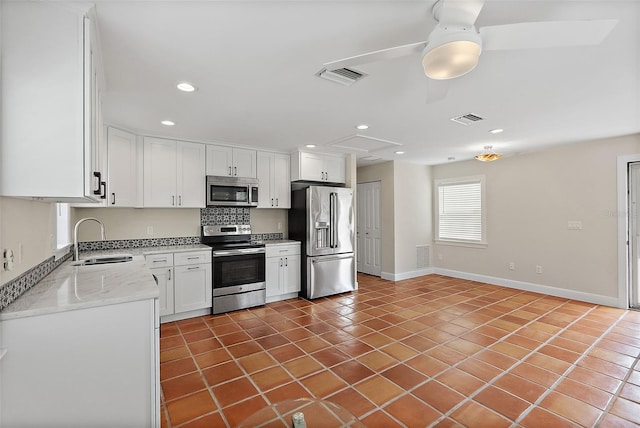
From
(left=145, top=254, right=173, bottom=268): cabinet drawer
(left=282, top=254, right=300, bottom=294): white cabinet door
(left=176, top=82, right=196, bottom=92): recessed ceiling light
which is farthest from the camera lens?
(left=282, top=254, right=300, bottom=294): white cabinet door

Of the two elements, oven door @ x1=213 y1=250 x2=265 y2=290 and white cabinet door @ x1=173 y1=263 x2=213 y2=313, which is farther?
oven door @ x1=213 y1=250 x2=265 y2=290

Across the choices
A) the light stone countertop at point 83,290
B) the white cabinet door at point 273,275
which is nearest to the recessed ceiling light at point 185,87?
the light stone countertop at point 83,290

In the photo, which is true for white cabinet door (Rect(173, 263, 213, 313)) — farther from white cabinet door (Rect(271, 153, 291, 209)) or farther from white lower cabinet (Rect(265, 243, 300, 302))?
white cabinet door (Rect(271, 153, 291, 209))

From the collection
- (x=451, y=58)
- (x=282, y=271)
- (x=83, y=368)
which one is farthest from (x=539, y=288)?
(x=83, y=368)

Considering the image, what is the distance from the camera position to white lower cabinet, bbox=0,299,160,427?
131cm

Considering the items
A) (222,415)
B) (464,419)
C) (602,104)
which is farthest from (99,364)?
Result: (602,104)

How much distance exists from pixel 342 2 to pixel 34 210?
230cm

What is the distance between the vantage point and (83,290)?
1.73m

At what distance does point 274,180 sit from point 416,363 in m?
3.33

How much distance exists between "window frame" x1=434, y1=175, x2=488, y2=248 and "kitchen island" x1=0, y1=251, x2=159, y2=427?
5724mm

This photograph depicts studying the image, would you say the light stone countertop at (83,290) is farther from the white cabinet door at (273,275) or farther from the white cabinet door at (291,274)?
the white cabinet door at (291,274)

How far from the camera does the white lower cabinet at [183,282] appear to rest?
12.0 ft

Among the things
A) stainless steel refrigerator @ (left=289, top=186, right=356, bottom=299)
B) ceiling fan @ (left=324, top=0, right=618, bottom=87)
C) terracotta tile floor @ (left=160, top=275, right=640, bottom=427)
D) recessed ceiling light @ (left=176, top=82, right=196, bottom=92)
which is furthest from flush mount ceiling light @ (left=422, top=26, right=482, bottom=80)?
stainless steel refrigerator @ (left=289, top=186, right=356, bottom=299)

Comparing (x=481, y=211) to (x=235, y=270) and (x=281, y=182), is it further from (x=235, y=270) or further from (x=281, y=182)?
(x=235, y=270)
